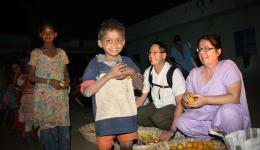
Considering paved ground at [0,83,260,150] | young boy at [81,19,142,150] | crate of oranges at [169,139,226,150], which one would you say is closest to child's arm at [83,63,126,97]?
young boy at [81,19,142,150]

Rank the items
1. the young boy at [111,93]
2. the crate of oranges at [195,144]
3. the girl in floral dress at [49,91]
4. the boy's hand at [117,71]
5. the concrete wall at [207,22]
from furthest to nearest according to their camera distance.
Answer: the concrete wall at [207,22]
the girl in floral dress at [49,91]
the crate of oranges at [195,144]
the young boy at [111,93]
the boy's hand at [117,71]

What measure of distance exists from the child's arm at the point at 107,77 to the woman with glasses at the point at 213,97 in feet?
3.77

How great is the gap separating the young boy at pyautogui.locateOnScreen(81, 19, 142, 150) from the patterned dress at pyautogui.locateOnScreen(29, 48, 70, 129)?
47.5 inches

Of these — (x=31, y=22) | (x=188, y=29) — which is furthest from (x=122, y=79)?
(x=31, y=22)

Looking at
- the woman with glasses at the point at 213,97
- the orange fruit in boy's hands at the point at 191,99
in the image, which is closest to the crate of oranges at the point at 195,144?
the woman with glasses at the point at 213,97

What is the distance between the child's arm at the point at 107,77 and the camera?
8.55ft

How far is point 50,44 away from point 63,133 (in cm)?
131

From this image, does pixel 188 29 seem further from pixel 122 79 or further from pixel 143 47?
pixel 122 79

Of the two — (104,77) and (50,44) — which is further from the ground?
(50,44)

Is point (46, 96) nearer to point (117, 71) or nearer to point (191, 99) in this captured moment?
point (117, 71)

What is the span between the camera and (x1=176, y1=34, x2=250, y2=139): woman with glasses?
132 inches

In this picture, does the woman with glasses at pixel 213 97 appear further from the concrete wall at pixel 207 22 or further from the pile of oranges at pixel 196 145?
the concrete wall at pixel 207 22

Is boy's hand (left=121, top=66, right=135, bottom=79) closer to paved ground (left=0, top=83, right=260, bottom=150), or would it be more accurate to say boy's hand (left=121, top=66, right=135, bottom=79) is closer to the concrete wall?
paved ground (left=0, top=83, right=260, bottom=150)

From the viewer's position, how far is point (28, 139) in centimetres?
600
